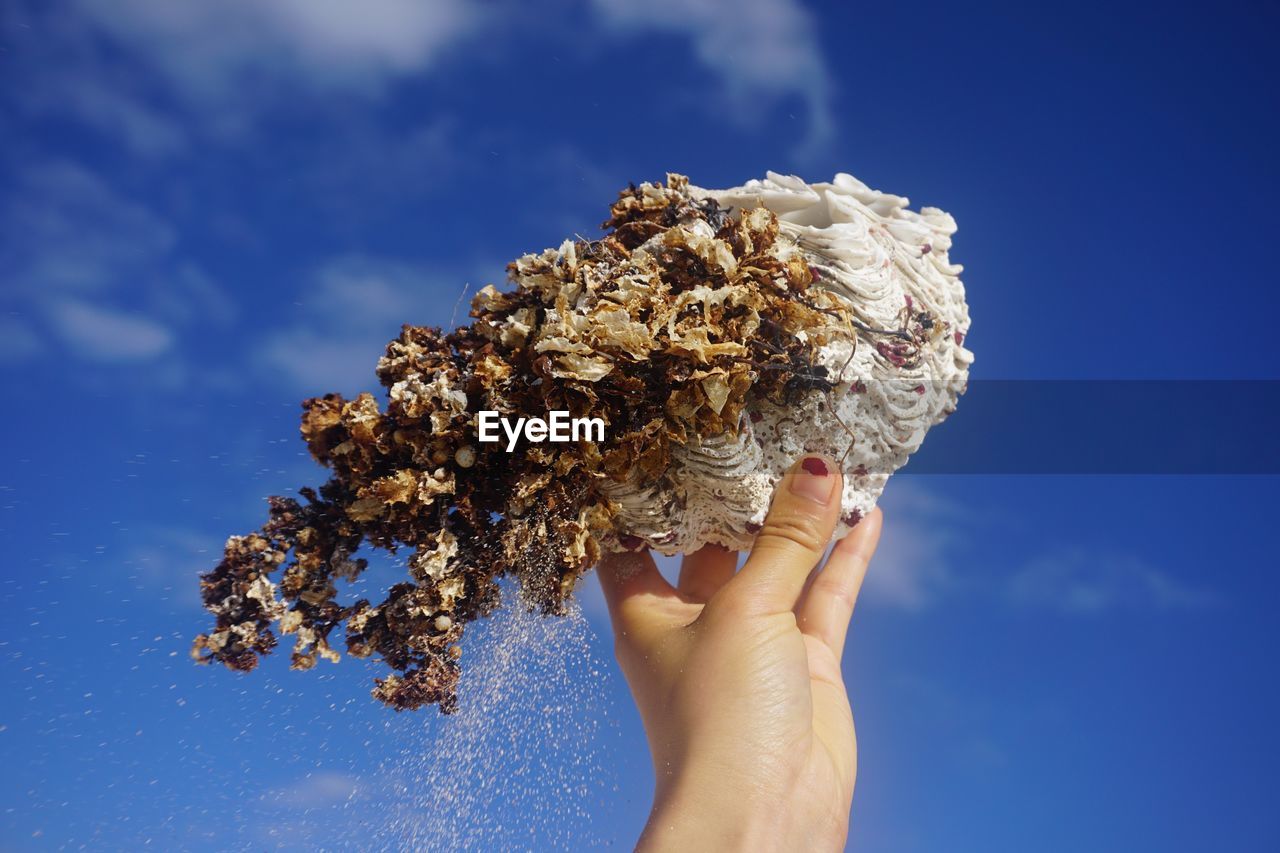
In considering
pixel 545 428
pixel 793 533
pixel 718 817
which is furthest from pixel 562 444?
pixel 718 817

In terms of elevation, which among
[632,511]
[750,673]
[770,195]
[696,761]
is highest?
[770,195]

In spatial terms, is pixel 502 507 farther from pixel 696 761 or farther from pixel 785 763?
pixel 785 763

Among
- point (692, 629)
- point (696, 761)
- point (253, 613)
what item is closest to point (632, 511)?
point (692, 629)

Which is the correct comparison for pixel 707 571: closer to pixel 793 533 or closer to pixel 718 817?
pixel 793 533

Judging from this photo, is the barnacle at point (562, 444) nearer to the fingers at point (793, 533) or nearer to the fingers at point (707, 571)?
the fingers at point (793, 533)

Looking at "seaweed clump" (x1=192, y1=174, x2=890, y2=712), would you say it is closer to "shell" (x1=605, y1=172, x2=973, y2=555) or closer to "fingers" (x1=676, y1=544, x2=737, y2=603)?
"shell" (x1=605, y1=172, x2=973, y2=555)

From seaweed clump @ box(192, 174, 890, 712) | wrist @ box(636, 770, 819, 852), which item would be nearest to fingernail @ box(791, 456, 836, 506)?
seaweed clump @ box(192, 174, 890, 712)
